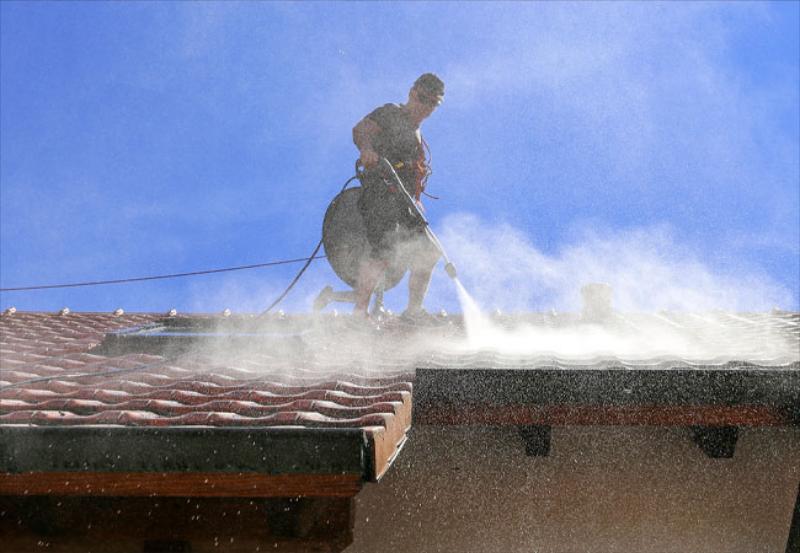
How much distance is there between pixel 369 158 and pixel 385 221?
0.59 metres

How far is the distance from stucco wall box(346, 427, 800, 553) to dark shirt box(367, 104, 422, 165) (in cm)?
347

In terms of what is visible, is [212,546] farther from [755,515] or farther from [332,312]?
[332,312]

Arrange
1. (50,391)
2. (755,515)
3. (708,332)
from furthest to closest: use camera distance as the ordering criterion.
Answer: (708,332)
(755,515)
(50,391)

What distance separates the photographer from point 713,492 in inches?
136

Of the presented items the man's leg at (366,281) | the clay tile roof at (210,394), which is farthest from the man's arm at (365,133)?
the clay tile roof at (210,394)

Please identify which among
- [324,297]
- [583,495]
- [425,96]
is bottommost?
[583,495]

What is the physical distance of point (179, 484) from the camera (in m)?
2.45

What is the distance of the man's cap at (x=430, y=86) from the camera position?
6.41m

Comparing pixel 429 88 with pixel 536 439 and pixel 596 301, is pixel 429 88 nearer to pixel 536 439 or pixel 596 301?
pixel 596 301

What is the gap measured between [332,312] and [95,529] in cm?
425

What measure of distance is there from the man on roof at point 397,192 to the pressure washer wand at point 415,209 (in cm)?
5

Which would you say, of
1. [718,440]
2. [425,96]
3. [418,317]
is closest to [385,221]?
[418,317]

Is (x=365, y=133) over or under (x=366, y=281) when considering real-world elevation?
over

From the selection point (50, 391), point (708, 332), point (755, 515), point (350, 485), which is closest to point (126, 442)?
point (350, 485)
